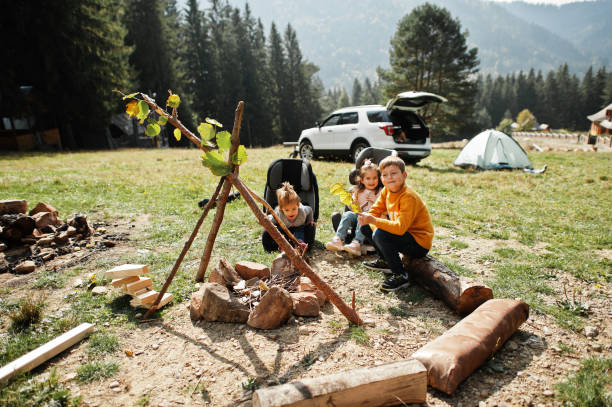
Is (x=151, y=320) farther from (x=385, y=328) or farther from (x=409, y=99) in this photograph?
(x=409, y=99)

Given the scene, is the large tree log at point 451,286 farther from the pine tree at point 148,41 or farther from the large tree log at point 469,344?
the pine tree at point 148,41

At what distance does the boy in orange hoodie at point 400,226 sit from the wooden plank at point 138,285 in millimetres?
2372

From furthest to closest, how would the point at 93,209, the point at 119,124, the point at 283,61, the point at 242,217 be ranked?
the point at 283,61 → the point at 119,124 → the point at 93,209 → the point at 242,217

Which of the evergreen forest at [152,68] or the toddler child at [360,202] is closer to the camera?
the toddler child at [360,202]

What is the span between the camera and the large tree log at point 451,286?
9.94 ft

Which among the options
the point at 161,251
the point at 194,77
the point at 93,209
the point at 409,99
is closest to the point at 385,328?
the point at 161,251

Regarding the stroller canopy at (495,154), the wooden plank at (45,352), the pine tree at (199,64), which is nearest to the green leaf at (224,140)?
the wooden plank at (45,352)

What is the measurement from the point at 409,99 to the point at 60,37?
21415 mm

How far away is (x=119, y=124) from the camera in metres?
26.0

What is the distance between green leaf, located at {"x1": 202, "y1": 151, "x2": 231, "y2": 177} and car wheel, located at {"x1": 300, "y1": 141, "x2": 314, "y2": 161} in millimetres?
10877

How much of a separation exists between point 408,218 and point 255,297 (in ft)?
5.93

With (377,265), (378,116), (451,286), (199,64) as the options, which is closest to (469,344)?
(451,286)

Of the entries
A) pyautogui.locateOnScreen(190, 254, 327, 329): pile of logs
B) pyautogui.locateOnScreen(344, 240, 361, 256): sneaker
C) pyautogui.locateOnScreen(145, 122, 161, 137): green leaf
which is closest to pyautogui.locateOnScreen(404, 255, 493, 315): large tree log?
pyautogui.locateOnScreen(344, 240, 361, 256): sneaker

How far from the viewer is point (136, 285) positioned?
3275mm
